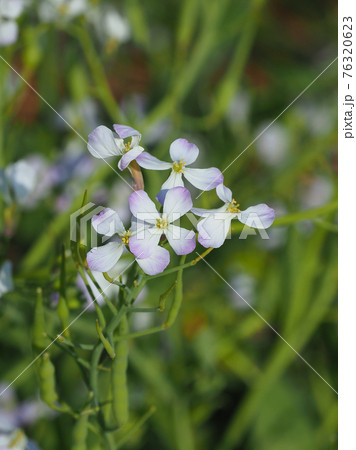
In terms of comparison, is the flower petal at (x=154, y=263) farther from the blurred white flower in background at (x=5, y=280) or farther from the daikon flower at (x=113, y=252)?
Answer: the blurred white flower in background at (x=5, y=280)

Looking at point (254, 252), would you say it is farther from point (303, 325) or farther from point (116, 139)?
point (116, 139)

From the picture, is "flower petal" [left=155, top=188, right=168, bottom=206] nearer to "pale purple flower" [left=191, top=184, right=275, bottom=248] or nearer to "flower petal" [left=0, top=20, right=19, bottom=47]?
"pale purple flower" [left=191, top=184, right=275, bottom=248]

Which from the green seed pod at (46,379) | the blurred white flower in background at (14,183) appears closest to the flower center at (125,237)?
the green seed pod at (46,379)

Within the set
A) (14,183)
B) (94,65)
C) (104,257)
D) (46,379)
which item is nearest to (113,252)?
(104,257)

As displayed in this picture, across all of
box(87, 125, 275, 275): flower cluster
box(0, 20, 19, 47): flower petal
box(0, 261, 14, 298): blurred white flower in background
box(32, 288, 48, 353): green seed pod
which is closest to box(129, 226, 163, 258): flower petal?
box(87, 125, 275, 275): flower cluster
